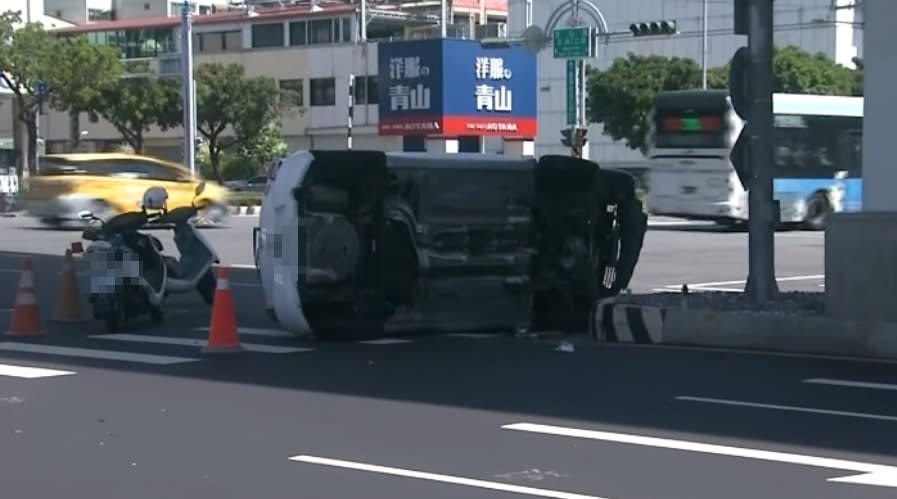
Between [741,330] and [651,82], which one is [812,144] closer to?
[741,330]

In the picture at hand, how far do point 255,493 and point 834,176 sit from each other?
3253 cm

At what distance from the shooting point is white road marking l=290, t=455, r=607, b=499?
27.2 feet

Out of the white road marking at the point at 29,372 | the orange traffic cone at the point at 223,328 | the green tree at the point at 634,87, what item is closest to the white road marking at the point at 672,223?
the green tree at the point at 634,87

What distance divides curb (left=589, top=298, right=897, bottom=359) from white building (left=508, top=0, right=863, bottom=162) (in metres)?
57.1

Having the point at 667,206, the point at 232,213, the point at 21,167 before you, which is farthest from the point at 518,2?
the point at 667,206

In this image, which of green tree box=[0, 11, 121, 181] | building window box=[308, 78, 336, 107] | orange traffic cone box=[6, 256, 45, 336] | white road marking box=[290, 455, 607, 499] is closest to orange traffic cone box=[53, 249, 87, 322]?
orange traffic cone box=[6, 256, 45, 336]

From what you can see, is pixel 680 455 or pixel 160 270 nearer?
pixel 680 455

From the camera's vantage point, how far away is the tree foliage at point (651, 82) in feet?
212

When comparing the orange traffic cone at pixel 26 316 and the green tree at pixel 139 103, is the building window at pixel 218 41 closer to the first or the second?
the green tree at pixel 139 103

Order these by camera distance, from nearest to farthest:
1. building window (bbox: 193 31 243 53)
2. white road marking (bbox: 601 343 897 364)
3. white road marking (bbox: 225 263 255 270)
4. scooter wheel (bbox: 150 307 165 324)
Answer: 1. white road marking (bbox: 601 343 897 364)
2. scooter wheel (bbox: 150 307 165 324)
3. white road marking (bbox: 225 263 255 270)
4. building window (bbox: 193 31 243 53)

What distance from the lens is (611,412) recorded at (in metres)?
11.0

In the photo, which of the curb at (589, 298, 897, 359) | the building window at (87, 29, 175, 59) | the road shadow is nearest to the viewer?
the road shadow

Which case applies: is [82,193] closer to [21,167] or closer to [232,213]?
[232,213]

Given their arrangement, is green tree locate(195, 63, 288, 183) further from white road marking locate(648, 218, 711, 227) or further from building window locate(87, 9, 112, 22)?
white road marking locate(648, 218, 711, 227)
